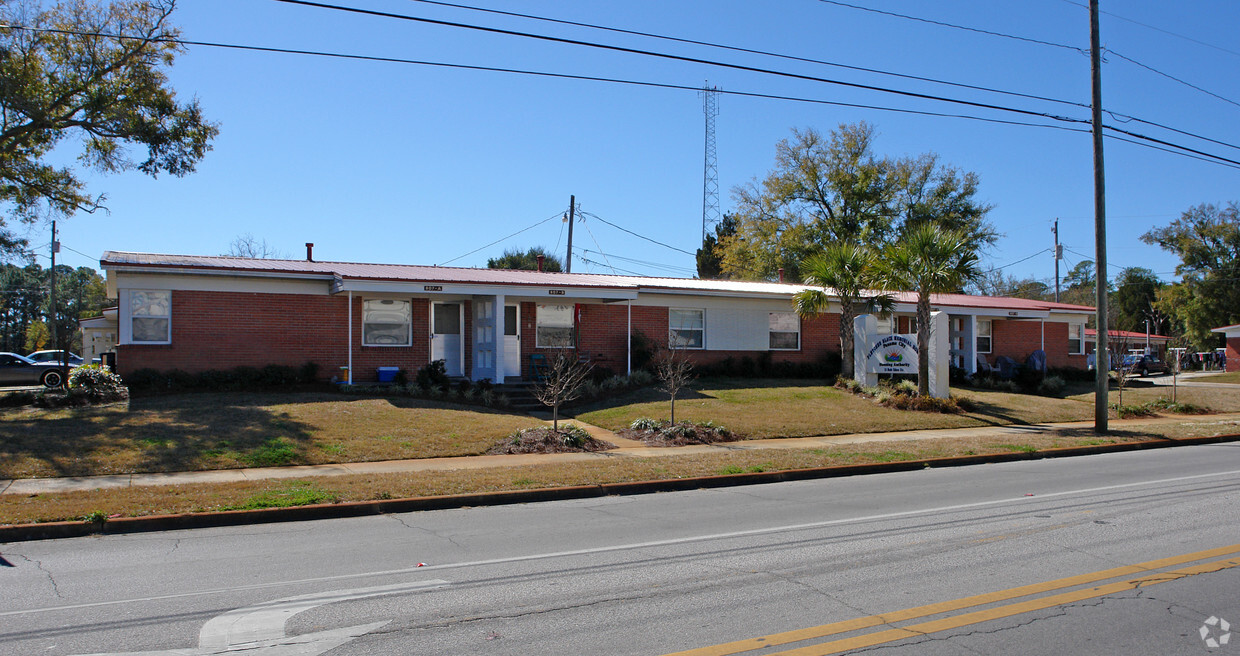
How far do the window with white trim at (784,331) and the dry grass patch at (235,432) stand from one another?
11348mm

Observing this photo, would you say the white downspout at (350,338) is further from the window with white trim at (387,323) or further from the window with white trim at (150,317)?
the window with white trim at (150,317)

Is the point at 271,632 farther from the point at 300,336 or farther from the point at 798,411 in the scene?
the point at 300,336

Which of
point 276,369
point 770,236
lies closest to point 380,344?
point 276,369

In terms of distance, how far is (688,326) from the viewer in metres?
24.6

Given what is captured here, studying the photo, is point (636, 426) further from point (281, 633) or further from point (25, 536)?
point (281, 633)

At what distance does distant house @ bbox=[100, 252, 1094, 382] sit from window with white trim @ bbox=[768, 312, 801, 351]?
0.04 metres

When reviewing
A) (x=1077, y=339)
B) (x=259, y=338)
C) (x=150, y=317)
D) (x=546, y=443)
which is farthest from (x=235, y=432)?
(x=1077, y=339)

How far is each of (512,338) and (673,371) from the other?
227 inches

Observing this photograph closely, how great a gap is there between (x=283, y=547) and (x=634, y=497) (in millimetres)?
4459

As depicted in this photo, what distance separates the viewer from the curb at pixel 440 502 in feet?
26.8

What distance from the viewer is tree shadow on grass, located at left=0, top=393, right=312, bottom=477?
1162 centimetres

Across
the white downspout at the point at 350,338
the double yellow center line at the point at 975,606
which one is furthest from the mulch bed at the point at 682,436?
the double yellow center line at the point at 975,606

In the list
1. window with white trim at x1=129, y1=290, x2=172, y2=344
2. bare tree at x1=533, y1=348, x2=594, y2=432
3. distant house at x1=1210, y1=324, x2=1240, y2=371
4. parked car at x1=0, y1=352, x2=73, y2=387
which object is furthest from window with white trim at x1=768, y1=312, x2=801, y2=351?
distant house at x1=1210, y1=324, x2=1240, y2=371

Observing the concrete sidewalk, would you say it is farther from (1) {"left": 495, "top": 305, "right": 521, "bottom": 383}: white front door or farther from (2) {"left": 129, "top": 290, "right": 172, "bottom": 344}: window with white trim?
(2) {"left": 129, "top": 290, "right": 172, "bottom": 344}: window with white trim
